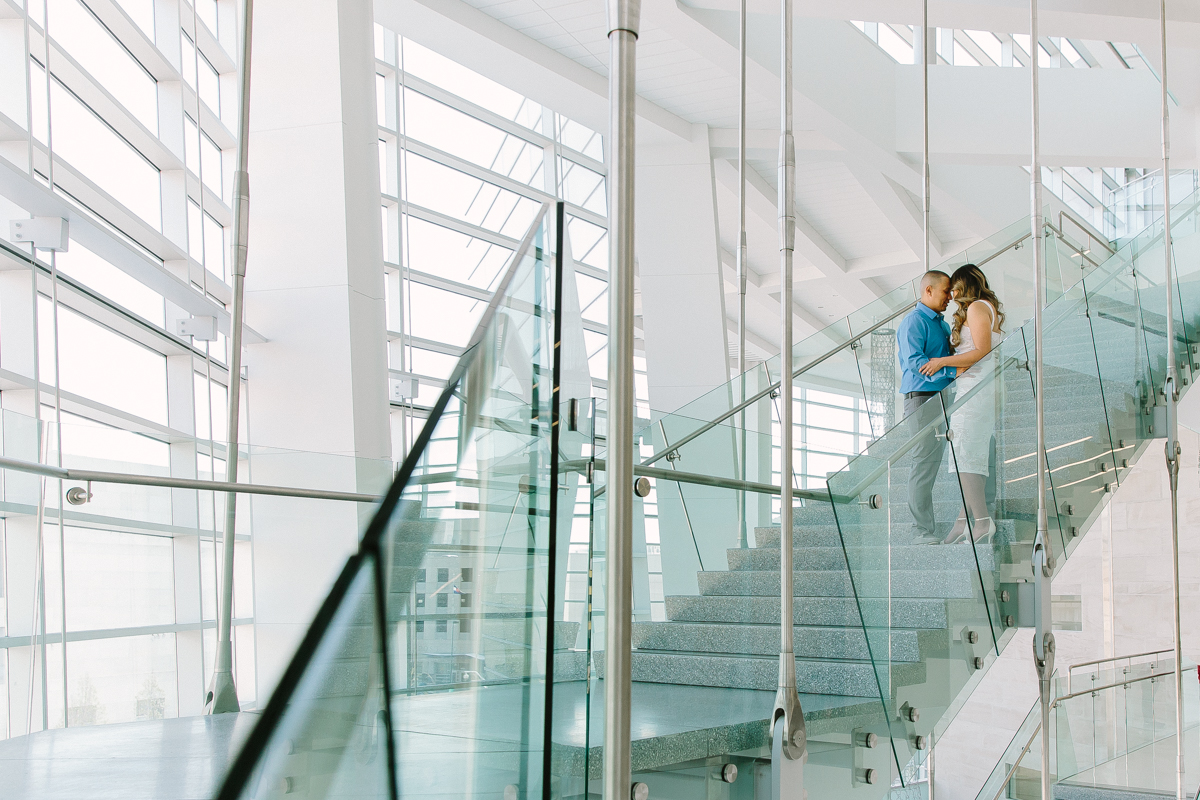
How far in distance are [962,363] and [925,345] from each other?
0.20m

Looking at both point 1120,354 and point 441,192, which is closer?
point 1120,354

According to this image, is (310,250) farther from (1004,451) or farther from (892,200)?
(892,200)

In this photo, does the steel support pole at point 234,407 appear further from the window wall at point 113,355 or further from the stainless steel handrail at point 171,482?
the window wall at point 113,355

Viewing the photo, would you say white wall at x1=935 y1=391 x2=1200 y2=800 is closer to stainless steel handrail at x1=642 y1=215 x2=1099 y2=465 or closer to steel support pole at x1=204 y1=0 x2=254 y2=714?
stainless steel handrail at x1=642 y1=215 x2=1099 y2=465

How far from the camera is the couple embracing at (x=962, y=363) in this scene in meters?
3.99

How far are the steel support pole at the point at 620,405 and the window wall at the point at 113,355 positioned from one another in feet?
6.19

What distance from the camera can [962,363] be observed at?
466 cm

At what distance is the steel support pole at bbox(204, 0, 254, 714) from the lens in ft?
10.3

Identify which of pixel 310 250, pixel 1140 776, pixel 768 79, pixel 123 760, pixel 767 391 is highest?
pixel 768 79

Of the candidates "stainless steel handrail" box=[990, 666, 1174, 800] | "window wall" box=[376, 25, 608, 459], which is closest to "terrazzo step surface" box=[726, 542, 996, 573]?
"stainless steel handrail" box=[990, 666, 1174, 800]

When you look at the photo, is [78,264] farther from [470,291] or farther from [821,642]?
[470,291]

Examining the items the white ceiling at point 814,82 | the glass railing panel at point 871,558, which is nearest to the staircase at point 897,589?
the glass railing panel at point 871,558

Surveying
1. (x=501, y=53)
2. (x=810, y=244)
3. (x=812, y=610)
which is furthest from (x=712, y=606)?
(x=810, y=244)

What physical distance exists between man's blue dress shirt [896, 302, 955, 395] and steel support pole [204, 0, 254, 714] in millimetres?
3009
